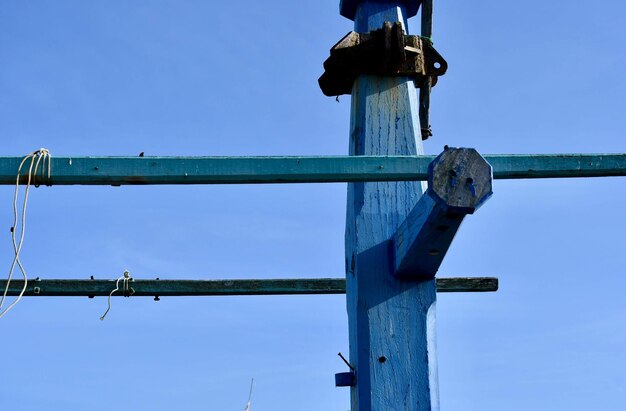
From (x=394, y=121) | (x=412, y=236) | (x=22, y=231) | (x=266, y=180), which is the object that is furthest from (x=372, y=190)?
(x=22, y=231)

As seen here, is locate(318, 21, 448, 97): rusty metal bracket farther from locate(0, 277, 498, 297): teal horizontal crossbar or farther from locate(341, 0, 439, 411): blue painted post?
locate(0, 277, 498, 297): teal horizontal crossbar

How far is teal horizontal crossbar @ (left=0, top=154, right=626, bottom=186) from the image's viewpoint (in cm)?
346

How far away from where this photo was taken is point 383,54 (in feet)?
15.0

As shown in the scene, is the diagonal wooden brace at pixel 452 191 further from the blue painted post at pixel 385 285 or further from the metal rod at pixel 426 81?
the metal rod at pixel 426 81

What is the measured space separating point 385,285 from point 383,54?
1.09m

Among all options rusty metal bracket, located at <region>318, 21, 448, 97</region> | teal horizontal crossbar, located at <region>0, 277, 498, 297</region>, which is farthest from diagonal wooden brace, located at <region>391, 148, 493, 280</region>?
teal horizontal crossbar, located at <region>0, 277, 498, 297</region>

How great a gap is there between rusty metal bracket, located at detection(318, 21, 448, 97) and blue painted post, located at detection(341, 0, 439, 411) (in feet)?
0.19

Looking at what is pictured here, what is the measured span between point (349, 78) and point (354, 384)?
1478 mm

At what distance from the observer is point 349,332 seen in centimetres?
448

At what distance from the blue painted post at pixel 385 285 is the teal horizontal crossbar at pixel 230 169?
2.65ft

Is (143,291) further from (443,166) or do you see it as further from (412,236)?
(443,166)

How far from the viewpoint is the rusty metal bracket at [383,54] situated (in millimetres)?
4559

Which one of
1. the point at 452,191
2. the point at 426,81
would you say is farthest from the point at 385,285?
the point at 426,81

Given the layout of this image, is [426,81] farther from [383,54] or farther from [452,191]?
[452,191]
